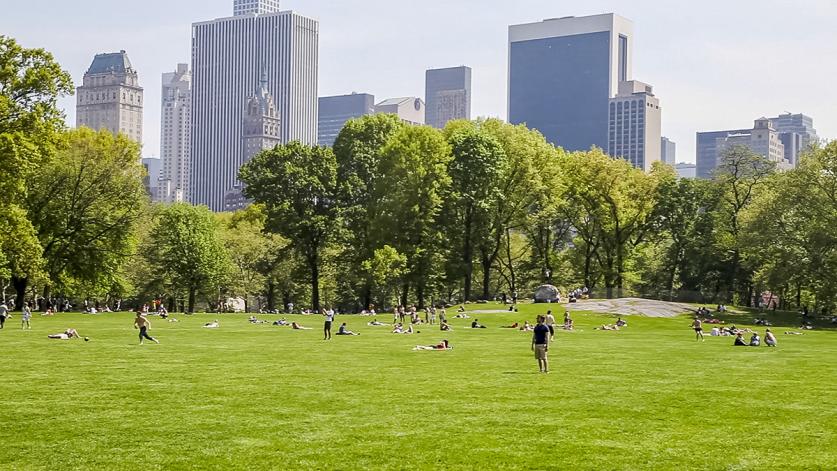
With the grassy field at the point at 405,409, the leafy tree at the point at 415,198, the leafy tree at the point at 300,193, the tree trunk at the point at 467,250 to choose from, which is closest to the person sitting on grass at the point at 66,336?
the grassy field at the point at 405,409

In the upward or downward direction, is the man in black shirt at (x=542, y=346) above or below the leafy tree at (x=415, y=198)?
below

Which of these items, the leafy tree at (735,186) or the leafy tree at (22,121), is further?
the leafy tree at (735,186)

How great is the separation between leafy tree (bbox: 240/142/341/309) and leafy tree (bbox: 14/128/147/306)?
13072mm

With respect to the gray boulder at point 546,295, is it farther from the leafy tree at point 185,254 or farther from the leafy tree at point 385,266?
the leafy tree at point 185,254

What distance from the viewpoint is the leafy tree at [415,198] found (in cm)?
8494

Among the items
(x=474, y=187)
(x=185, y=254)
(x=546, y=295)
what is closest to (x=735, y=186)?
(x=546, y=295)

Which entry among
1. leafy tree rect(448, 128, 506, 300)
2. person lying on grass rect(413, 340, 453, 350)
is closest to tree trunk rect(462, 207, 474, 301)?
leafy tree rect(448, 128, 506, 300)

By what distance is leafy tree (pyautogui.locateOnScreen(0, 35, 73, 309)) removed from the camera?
53.0 m

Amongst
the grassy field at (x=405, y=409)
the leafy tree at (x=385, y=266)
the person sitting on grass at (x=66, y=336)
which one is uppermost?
the leafy tree at (x=385, y=266)

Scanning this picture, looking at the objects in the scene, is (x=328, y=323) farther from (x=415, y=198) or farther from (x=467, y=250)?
(x=467, y=250)

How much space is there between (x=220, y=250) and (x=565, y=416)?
250 feet

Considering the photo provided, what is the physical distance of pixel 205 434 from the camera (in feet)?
63.8

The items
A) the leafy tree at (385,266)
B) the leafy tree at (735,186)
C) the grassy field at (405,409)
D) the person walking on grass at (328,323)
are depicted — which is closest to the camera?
the grassy field at (405,409)

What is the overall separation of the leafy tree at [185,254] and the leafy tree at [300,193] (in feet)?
21.4
